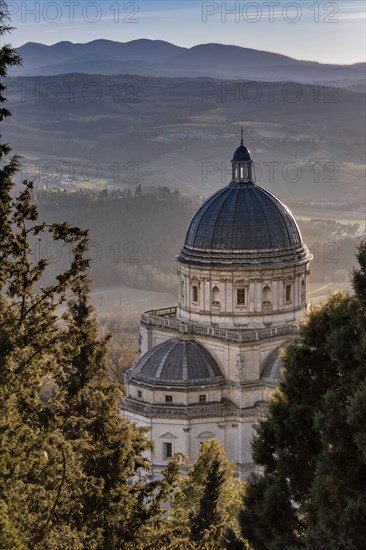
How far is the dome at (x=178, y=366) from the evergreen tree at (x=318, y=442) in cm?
2981

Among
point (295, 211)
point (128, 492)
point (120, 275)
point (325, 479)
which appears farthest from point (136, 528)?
point (295, 211)

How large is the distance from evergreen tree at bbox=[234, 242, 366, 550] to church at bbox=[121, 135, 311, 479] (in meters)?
29.6

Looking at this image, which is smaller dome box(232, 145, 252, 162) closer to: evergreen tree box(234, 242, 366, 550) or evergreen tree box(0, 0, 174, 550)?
evergreen tree box(0, 0, 174, 550)

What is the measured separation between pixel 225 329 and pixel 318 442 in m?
33.1

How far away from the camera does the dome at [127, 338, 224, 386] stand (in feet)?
191

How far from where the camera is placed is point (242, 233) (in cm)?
6072

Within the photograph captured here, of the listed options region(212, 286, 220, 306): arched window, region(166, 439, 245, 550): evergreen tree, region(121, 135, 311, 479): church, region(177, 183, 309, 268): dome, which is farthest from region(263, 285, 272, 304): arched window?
region(166, 439, 245, 550): evergreen tree

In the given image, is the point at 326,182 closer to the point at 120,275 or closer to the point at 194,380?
the point at 120,275

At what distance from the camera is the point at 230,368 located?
5900cm

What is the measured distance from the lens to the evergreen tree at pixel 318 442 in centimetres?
2500

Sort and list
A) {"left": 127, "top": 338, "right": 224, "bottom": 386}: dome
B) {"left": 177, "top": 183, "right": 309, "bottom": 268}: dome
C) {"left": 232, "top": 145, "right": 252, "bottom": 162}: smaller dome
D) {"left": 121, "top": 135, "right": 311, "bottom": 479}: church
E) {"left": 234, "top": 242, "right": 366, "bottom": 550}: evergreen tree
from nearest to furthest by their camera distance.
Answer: {"left": 234, "top": 242, "right": 366, "bottom": 550}: evergreen tree → {"left": 121, "top": 135, "right": 311, "bottom": 479}: church → {"left": 127, "top": 338, "right": 224, "bottom": 386}: dome → {"left": 177, "top": 183, "right": 309, "bottom": 268}: dome → {"left": 232, "top": 145, "right": 252, "bottom": 162}: smaller dome

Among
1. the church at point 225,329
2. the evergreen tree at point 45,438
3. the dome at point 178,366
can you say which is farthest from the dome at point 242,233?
the evergreen tree at point 45,438

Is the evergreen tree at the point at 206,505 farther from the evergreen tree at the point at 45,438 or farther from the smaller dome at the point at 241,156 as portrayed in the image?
the smaller dome at the point at 241,156

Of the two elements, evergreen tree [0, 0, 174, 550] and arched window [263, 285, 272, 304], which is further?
arched window [263, 285, 272, 304]
